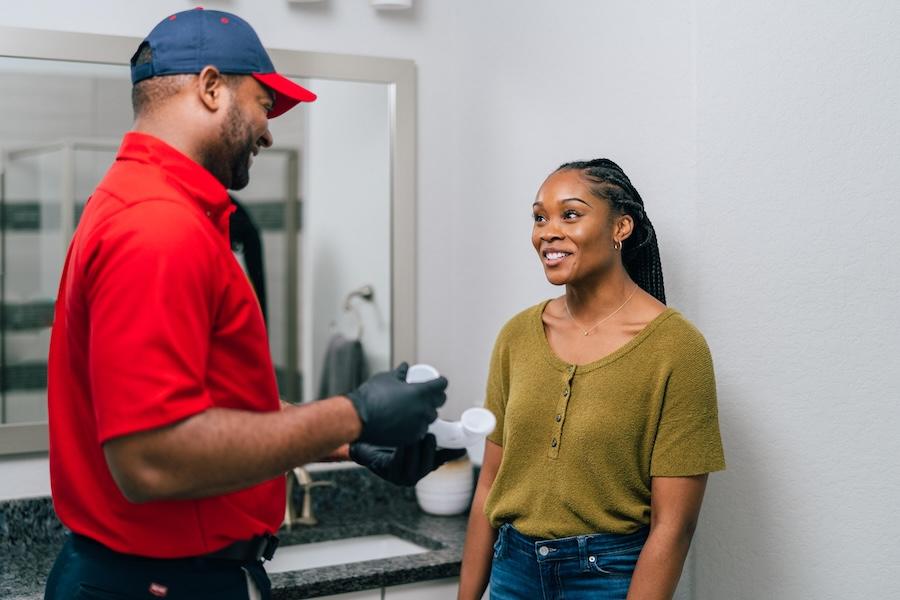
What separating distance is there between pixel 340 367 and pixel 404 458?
1.19 m

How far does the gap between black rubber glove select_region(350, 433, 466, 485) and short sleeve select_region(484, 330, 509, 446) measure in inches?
17.2

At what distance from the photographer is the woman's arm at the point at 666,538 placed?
4.77 ft

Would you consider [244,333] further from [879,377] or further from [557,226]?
[879,377]

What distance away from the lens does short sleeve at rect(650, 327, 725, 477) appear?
1.45 metres

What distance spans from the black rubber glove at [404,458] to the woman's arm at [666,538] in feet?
1.23

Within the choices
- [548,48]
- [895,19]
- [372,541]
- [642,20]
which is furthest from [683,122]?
[372,541]

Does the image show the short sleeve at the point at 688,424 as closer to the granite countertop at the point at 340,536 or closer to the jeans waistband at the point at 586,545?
the jeans waistband at the point at 586,545

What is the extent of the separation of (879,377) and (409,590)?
1.01 metres

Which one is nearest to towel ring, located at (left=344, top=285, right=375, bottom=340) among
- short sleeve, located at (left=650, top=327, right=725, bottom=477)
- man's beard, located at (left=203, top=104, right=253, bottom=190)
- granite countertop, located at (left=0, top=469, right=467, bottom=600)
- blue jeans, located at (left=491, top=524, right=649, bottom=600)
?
granite countertop, located at (left=0, top=469, right=467, bottom=600)

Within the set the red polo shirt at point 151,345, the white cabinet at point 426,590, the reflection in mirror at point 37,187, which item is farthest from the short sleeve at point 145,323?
the reflection in mirror at point 37,187

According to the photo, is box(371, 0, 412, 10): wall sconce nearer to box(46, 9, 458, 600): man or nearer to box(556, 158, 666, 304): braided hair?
box(556, 158, 666, 304): braided hair

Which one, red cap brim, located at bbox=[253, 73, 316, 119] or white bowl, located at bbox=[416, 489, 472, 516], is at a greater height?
red cap brim, located at bbox=[253, 73, 316, 119]

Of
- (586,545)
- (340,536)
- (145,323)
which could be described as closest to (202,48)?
(145,323)

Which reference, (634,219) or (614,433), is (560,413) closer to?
(614,433)
